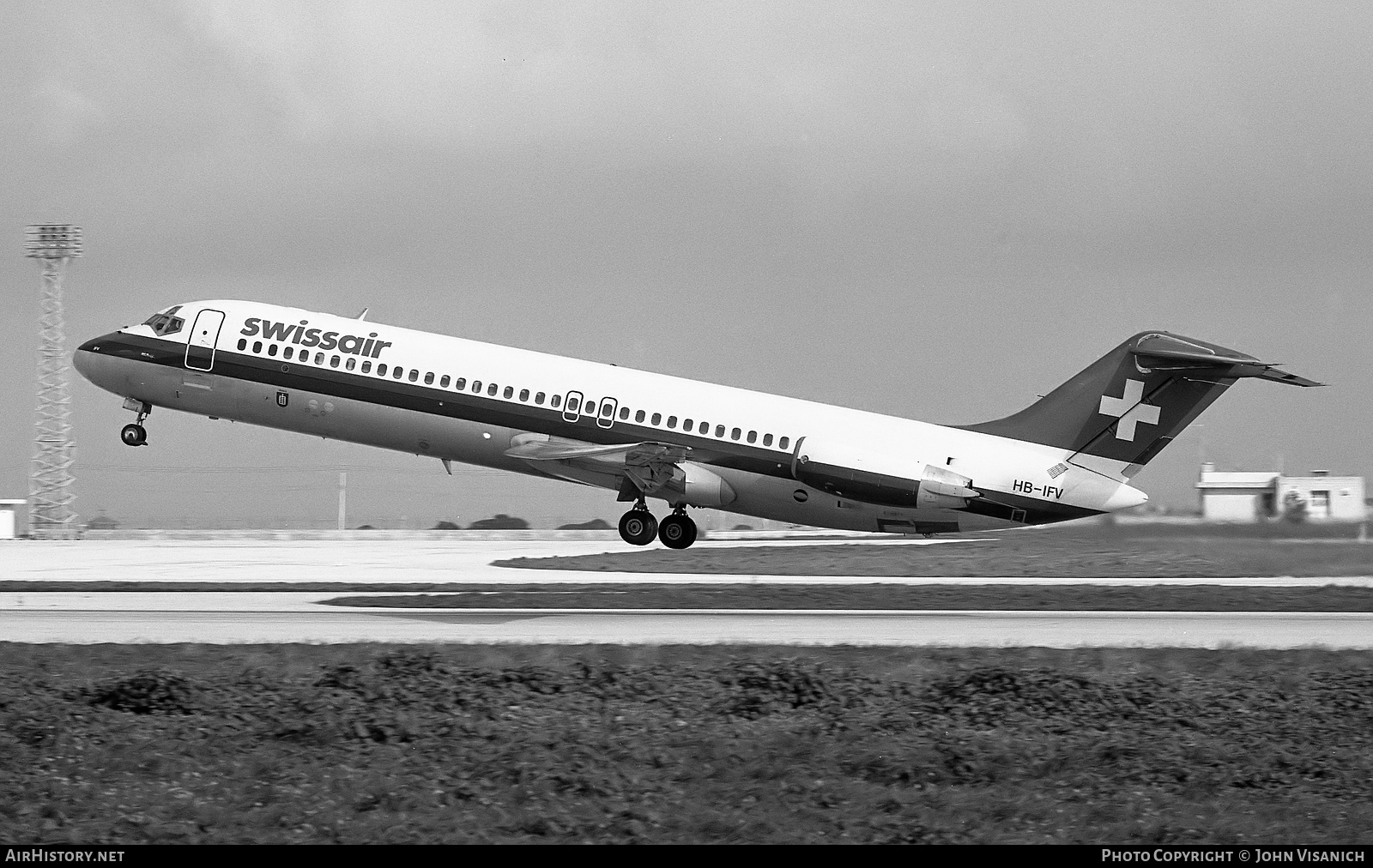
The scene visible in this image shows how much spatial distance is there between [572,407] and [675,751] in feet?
64.2

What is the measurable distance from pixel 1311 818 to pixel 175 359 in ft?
98.5

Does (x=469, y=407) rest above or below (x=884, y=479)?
above

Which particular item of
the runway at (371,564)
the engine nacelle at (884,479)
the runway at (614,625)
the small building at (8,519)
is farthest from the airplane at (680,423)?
the small building at (8,519)

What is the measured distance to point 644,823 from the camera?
15859 millimetres

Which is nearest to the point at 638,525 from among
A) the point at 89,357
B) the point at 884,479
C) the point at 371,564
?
the point at 884,479

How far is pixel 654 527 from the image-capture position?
38.9m

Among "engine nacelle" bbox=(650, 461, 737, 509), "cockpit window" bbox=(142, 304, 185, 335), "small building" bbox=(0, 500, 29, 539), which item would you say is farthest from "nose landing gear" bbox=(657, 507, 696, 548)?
"small building" bbox=(0, 500, 29, 539)

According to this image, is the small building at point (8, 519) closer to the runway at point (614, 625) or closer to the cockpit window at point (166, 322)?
the runway at point (614, 625)

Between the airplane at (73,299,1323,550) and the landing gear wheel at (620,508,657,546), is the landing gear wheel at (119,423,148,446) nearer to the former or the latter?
the airplane at (73,299,1323,550)

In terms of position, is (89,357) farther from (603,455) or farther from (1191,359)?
(1191,359)

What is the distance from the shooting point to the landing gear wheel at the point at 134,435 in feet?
128

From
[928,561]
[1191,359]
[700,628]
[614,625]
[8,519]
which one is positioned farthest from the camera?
[8,519]

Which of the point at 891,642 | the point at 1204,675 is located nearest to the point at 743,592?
the point at 891,642

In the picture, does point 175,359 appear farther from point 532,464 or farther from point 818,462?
point 818,462
